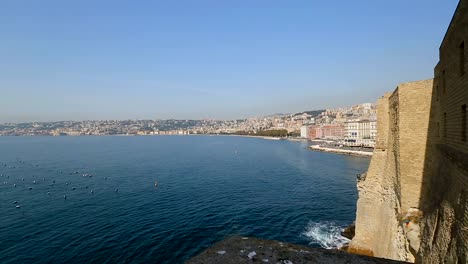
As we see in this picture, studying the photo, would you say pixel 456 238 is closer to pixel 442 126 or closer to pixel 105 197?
pixel 442 126

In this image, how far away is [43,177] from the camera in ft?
181

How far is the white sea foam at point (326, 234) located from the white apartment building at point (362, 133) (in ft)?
307

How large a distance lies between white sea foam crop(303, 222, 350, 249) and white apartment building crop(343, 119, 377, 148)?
307 ft

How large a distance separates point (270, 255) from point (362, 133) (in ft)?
434

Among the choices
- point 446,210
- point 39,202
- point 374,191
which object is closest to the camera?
point 446,210

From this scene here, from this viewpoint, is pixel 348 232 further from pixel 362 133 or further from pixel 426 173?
pixel 362 133

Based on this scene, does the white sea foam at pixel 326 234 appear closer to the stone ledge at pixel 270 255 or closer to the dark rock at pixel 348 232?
the dark rock at pixel 348 232

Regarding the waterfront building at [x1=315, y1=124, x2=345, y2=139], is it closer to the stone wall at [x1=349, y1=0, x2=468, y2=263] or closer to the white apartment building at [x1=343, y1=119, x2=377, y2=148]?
the white apartment building at [x1=343, y1=119, x2=377, y2=148]

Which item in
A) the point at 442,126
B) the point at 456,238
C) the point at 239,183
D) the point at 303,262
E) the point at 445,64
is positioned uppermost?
the point at 445,64

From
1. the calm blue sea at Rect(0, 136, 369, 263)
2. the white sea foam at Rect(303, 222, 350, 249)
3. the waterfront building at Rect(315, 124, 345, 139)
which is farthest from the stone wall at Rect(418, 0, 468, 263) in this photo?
the waterfront building at Rect(315, 124, 345, 139)

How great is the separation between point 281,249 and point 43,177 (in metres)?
63.8

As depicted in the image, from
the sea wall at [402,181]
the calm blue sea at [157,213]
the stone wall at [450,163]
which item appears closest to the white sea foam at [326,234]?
the calm blue sea at [157,213]

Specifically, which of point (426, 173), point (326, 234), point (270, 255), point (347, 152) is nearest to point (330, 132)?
point (347, 152)

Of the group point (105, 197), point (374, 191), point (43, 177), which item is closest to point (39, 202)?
point (105, 197)
